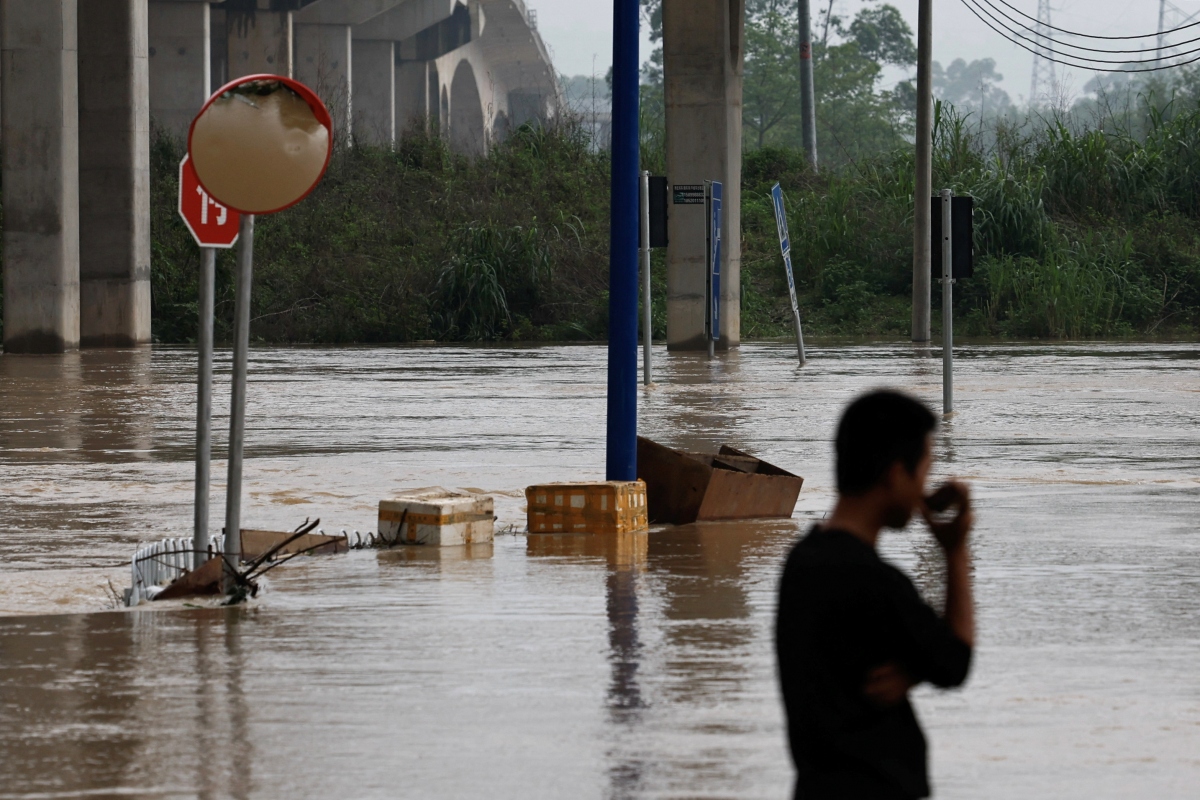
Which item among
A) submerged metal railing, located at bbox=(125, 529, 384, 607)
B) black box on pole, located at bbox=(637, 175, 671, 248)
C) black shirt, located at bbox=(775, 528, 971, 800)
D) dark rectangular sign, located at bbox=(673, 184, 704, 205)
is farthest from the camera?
dark rectangular sign, located at bbox=(673, 184, 704, 205)

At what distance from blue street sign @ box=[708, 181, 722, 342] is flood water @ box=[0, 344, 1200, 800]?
1092 cm

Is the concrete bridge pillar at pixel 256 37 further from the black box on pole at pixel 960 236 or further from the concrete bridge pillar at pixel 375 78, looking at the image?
the black box on pole at pixel 960 236

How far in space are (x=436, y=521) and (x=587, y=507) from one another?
0.92m

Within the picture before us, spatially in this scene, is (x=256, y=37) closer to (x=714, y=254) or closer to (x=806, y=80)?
(x=806, y=80)

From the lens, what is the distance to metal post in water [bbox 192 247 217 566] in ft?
27.7

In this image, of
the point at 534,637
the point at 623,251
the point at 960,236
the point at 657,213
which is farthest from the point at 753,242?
the point at 534,637

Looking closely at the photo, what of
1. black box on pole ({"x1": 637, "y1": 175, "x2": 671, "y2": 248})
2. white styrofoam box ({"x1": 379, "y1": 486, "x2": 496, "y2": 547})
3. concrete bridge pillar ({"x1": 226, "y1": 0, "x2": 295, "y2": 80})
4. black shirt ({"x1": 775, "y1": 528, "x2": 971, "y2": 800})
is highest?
concrete bridge pillar ({"x1": 226, "y1": 0, "x2": 295, "y2": 80})

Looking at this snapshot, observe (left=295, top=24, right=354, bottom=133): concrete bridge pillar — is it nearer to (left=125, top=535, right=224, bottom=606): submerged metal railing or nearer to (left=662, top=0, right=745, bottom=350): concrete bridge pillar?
(left=662, top=0, right=745, bottom=350): concrete bridge pillar

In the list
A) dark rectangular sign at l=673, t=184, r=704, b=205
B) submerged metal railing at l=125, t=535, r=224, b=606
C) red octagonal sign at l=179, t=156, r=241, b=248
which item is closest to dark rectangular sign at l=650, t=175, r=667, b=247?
dark rectangular sign at l=673, t=184, r=704, b=205

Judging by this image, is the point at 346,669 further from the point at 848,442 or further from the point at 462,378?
the point at 462,378

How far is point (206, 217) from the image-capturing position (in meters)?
8.66

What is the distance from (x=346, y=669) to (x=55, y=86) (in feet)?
88.4

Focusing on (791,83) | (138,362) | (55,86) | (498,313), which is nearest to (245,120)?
(138,362)

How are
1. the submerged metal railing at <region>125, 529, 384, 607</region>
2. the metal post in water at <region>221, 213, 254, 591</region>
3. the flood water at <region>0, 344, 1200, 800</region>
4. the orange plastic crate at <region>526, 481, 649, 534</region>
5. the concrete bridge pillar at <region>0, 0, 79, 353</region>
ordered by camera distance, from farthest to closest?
the concrete bridge pillar at <region>0, 0, 79, 353</region>
the orange plastic crate at <region>526, 481, 649, 534</region>
the submerged metal railing at <region>125, 529, 384, 607</region>
the metal post in water at <region>221, 213, 254, 591</region>
the flood water at <region>0, 344, 1200, 800</region>
